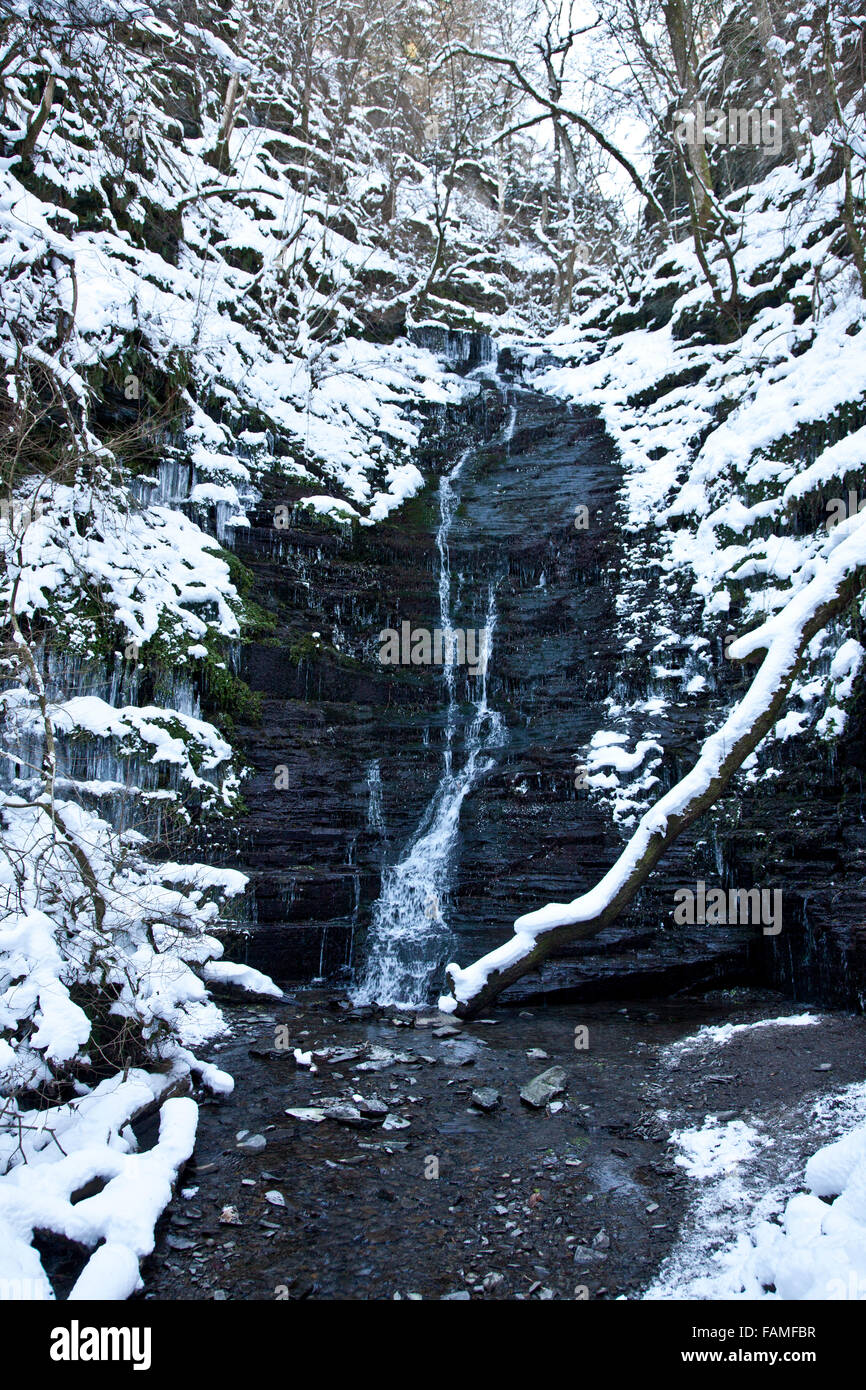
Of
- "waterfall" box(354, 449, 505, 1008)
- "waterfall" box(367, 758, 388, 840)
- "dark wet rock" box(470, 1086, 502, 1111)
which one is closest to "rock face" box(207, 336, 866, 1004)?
"waterfall" box(367, 758, 388, 840)

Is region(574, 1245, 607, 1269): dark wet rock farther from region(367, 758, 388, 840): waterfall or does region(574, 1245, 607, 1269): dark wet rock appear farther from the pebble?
region(367, 758, 388, 840): waterfall

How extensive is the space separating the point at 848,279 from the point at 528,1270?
501 inches

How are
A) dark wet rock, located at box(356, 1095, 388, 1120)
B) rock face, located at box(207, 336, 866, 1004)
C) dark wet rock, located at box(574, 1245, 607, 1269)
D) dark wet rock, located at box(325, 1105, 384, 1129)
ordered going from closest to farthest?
dark wet rock, located at box(574, 1245, 607, 1269) → dark wet rock, located at box(325, 1105, 384, 1129) → dark wet rock, located at box(356, 1095, 388, 1120) → rock face, located at box(207, 336, 866, 1004)

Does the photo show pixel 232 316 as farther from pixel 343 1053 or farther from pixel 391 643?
pixel 343 1053

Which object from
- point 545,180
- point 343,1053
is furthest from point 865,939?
point 545,180

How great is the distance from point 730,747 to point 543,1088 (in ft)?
8.91

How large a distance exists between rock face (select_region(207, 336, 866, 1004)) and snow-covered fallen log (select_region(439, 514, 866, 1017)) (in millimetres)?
2632

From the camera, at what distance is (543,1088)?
5625 millimetres

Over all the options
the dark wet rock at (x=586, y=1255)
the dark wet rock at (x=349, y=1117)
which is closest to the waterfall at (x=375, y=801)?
the dark wet rock at (x=349, y=1117)

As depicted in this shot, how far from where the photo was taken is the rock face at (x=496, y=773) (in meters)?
8.24

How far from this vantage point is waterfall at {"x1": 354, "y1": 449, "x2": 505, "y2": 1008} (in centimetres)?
854

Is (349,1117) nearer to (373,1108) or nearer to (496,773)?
(373,1108)

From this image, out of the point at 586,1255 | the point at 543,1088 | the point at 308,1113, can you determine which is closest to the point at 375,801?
the point at 543,1088

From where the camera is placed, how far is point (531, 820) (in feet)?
32.0
